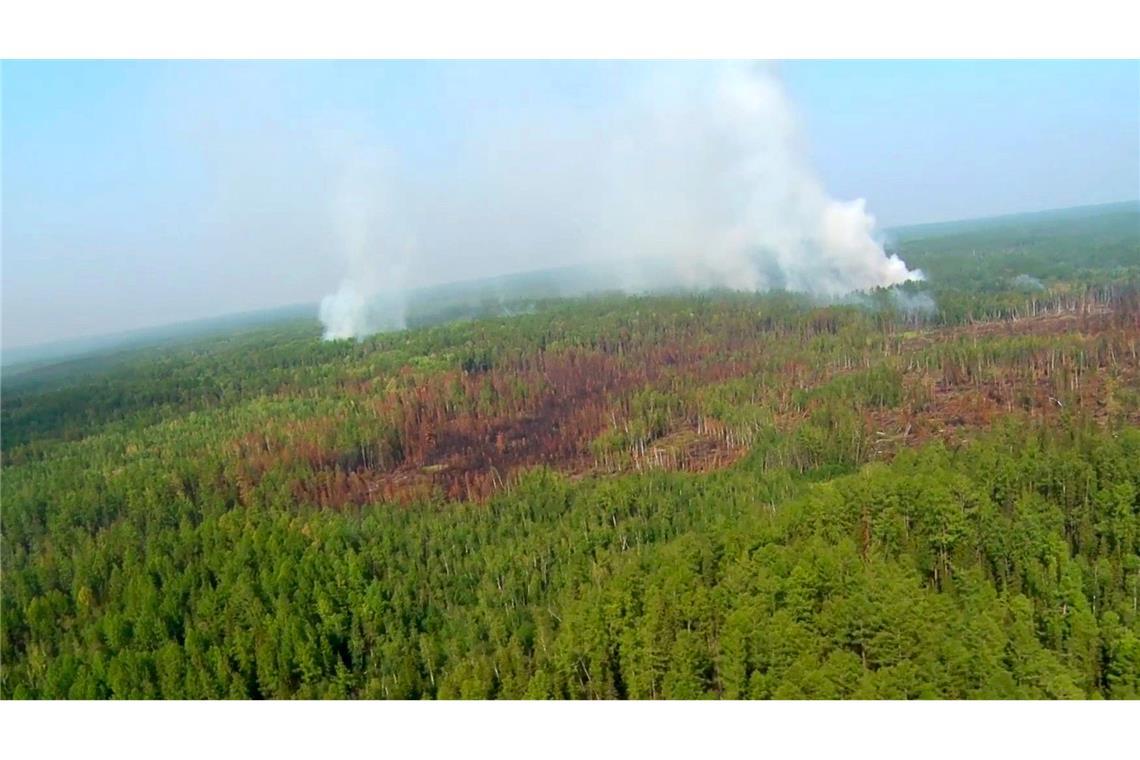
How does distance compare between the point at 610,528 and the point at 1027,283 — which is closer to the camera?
the point at 610,528

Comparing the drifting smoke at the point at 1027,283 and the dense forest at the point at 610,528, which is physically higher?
the drifting smoke at the point at 1027,283

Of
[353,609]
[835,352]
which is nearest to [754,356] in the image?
[835,352]

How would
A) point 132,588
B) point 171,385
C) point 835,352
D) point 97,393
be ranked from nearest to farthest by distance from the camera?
1. point 132,588
2. point 835,352
3. point 97,393
4. point 171,385

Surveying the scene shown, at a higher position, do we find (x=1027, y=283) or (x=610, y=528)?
(x=1027, y=283)

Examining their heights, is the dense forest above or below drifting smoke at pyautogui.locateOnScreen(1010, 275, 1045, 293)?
below

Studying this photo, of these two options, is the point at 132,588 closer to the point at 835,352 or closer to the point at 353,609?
the point at 353,609

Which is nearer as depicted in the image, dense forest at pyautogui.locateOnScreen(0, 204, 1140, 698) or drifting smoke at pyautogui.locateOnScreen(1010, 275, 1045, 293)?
dense forest at pyautogui.locateOnScreen(0, 204, 1140, 698)

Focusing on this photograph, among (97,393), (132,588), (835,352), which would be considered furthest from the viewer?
(97,393)

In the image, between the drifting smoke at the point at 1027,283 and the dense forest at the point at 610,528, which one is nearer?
the dense forest at the point at 610,528
